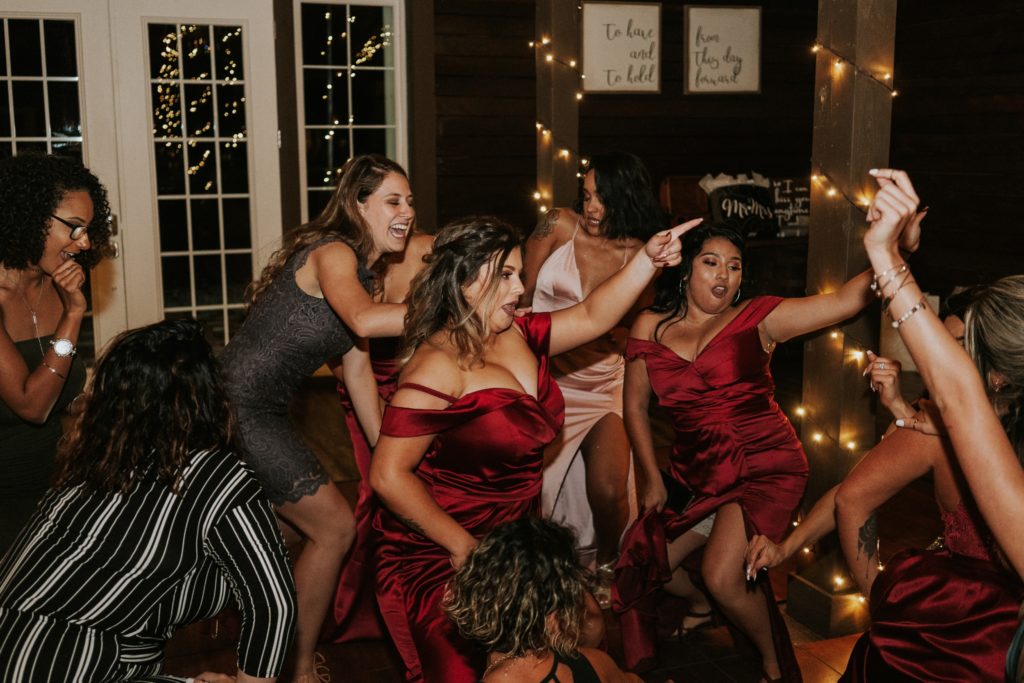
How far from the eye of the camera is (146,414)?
73.6 inches

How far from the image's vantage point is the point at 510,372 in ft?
8.55

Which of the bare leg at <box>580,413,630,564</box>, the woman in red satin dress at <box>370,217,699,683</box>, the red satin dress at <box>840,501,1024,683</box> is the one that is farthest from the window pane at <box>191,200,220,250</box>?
the red satin dress at <box>840,501,1024,683</box>

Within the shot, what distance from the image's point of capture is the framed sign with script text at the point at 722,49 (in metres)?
7.88

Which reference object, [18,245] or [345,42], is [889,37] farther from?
[345,42]

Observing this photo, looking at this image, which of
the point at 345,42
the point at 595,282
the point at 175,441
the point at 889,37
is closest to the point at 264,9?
the point at 345,42

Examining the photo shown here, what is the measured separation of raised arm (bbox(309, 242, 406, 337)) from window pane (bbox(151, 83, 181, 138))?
4060 millimetres

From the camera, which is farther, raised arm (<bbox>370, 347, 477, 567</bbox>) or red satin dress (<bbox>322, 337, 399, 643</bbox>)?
red satin dress (<bbox>322, 337, 399, 643</bbox>)

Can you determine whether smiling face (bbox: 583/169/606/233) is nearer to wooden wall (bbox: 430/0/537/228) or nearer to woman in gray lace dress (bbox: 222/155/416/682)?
woman in gray lace dress (bbox: 222/155/416/682)

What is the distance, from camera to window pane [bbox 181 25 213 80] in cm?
660

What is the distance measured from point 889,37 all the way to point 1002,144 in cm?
451

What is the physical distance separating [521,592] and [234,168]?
540cm

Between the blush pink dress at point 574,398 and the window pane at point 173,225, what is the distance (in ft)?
11.4

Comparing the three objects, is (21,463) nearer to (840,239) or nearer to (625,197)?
(625,197)

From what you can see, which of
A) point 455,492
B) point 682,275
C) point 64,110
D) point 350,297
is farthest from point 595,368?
point 64,110
